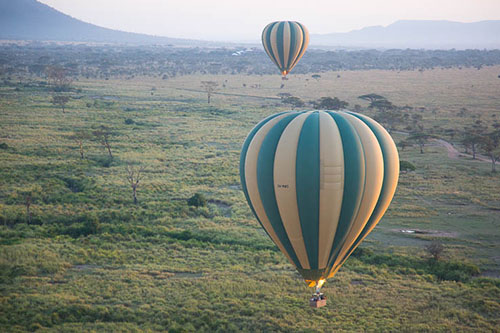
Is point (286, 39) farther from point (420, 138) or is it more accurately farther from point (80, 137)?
point (80, 137)

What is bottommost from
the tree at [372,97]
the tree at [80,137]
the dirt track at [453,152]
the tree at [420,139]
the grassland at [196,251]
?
the grassland at [196,251]

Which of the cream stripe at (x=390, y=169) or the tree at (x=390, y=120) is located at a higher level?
the cream stripe at (x=390, y=169)

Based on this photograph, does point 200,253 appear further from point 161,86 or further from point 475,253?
point 161,86

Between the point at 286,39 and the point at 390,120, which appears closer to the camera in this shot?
the point at 390,120

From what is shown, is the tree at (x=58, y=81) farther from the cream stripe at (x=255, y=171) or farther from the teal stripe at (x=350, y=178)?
the teal stripe at (x=350, y=178)

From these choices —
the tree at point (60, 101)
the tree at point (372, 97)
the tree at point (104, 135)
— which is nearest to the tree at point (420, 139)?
the tree at point (372, 97)

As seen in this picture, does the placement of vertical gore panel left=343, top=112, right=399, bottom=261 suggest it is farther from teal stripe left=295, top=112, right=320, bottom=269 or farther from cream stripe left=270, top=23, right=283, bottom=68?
cream stripe left=270, top=23, right=283, bottom=68

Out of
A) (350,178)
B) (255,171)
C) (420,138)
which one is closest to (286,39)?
(420,138)
